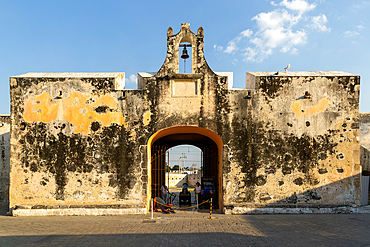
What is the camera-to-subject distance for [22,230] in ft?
22.7

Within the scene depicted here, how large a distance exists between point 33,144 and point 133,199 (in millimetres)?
4335

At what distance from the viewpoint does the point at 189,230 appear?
22.2 feet

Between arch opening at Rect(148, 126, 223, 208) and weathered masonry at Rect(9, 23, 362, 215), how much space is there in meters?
0.48

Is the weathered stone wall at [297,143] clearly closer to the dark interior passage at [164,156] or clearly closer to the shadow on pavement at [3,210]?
the dark interior passage at [164,156]

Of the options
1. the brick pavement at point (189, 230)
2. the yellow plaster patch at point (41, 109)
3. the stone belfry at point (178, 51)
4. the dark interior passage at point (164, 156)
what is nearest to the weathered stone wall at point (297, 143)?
the brick pavement at point (189, 230)

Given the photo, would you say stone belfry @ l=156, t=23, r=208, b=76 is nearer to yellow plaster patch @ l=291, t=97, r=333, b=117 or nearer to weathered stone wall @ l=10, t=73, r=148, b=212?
weathered stone wall @ l=10, t=73, r=148, b=212

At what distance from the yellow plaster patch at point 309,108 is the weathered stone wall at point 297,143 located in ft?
0.11

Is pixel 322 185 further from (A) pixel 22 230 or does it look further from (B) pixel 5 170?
(B) pixel 5 170

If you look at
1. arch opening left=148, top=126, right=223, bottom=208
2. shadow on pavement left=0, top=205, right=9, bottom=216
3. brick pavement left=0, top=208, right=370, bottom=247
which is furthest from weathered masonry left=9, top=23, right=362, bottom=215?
shadow on pavement left=0, top=205, right=9, bottom=216

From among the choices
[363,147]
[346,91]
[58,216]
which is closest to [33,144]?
[58,216]

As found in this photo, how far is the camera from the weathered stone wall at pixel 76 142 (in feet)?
29.4

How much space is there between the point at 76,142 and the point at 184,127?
13.6 ft

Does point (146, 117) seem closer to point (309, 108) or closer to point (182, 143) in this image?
point (182, 143)

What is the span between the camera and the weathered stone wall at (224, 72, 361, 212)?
29.2 feet
